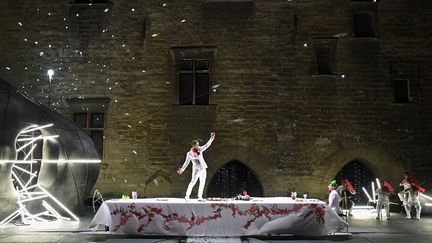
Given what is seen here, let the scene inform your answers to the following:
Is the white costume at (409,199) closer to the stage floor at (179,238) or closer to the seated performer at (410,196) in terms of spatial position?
the seated performer at (410,196)

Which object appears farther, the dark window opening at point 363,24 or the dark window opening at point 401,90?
the dark window opening at point 363,24

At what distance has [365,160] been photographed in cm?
1151

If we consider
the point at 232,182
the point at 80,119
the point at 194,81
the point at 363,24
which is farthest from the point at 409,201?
the point at 80,119

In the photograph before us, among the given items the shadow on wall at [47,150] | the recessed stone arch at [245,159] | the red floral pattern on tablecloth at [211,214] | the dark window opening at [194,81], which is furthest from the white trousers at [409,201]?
the shadow on wall at [47,150]

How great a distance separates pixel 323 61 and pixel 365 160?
307 cm

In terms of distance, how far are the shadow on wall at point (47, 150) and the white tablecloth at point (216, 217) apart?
1.78 m

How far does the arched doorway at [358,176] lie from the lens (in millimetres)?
11898

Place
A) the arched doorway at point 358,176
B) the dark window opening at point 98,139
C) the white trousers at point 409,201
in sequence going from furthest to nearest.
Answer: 1. the dark window opening at point 98,139
2. the arched doorway at point 358,176
3. the white trousers at point 409,201

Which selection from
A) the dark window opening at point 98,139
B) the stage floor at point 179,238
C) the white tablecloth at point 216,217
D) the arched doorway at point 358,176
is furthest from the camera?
the dark window opening at point 98,139

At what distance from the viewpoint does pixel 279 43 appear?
470 inches

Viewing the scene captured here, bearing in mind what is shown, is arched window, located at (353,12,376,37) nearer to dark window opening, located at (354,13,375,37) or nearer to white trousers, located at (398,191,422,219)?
dark window opening, located at (354,13,375,37)

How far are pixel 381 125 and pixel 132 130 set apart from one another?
6.99m

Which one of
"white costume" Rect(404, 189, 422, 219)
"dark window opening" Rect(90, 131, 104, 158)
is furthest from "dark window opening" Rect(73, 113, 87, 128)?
"white costume" Rect(404, 189, 422, 219)

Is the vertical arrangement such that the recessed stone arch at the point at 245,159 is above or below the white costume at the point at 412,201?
above
